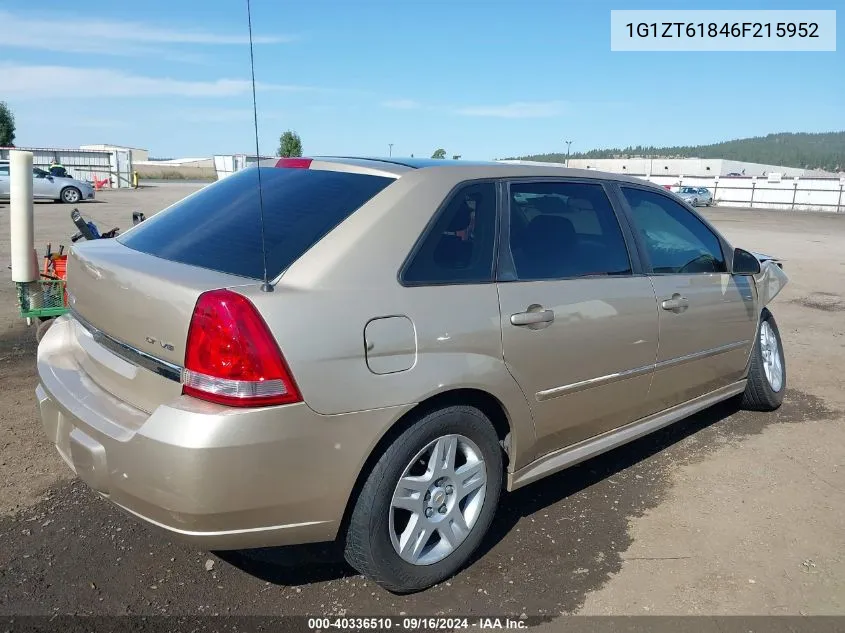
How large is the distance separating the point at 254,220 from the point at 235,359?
81 cm

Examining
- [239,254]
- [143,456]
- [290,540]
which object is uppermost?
[239,254]

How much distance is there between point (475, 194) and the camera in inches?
116

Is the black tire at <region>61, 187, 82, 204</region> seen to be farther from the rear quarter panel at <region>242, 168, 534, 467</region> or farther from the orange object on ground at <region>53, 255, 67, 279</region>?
the rear quarter panel at <region>242, 168, 534, 467</region>

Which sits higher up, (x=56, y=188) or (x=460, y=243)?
(x=56, y=188)

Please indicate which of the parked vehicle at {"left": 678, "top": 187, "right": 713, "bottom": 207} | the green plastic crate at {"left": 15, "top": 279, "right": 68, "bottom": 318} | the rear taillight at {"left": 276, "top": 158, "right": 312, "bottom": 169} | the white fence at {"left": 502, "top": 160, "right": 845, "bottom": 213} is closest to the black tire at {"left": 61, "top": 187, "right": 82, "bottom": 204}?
the green plastic crate at {"left": 15, "top": 279, "right": 68, "bottom": 318}

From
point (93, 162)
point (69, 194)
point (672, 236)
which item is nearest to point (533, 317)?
point (672, 236)

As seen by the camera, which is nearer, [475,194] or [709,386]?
[475,194]

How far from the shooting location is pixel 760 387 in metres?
4.70

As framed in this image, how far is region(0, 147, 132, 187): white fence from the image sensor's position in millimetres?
46594

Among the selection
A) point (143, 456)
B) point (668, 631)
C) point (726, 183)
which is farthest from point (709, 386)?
point (726, 183)

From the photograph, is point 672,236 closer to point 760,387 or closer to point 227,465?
point 760,387

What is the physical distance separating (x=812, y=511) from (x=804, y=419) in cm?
153

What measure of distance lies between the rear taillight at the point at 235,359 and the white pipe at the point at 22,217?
3.81m

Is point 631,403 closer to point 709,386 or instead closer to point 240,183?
point 709,386
